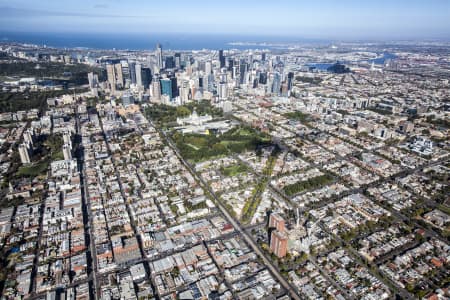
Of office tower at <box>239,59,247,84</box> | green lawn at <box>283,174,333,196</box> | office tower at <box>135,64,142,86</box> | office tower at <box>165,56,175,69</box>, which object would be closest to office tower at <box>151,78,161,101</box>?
office tower at <box>135,64,142,86</box>

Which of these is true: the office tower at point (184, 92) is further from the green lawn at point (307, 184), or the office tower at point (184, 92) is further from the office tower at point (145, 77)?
the green lawn at point (307, 184)

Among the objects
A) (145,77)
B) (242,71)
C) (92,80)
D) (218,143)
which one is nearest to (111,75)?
(92,80)

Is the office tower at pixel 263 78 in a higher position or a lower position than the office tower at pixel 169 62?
lower

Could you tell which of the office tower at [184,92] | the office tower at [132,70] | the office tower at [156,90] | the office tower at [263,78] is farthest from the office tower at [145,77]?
the office tower at [263,78]

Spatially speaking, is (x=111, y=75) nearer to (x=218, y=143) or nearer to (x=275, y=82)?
(x=275, y=82)

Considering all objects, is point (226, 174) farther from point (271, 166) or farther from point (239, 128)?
point (239, 128)

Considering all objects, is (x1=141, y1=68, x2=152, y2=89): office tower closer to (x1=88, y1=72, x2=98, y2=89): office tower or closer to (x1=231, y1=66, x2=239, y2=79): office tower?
(x1=88, y1=72, x2=98, y2=89): office tower
